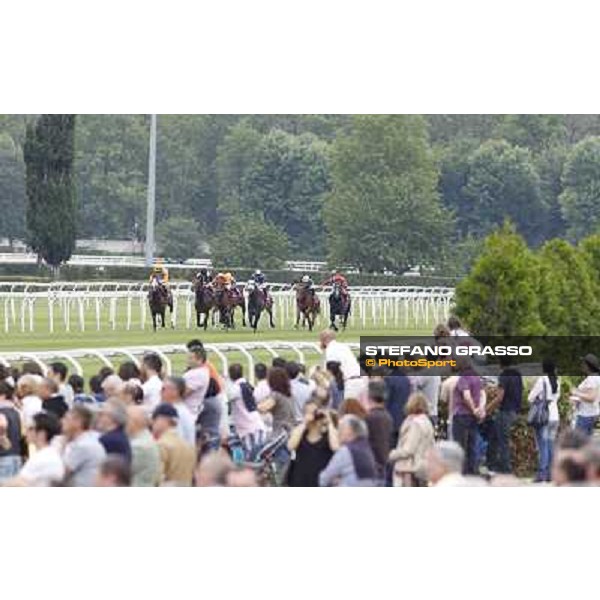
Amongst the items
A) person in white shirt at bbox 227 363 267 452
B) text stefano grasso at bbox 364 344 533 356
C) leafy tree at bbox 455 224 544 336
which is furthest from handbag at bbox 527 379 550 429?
leafy tree at bbox 455 224 544 336

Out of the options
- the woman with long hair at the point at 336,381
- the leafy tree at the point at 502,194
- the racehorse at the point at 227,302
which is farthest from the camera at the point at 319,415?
the leafy tree at the point at 502,194

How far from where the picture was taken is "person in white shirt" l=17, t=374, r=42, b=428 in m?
15.1

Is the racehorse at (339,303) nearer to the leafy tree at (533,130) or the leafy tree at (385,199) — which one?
the leafy tree at (385,199)

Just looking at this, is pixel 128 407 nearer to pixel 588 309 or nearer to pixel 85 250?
pixel 588 309

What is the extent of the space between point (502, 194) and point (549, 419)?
3350 cm

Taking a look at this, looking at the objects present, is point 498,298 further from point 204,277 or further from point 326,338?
point 204,277

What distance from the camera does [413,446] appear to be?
14.3m

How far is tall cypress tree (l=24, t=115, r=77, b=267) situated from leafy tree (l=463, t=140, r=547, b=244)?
1037cm

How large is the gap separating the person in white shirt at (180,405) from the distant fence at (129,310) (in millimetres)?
17516

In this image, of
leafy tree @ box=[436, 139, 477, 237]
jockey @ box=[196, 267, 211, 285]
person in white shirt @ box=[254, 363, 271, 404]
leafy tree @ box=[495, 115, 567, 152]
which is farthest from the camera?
leafy tree @ box=[495, 115, 567, 152]

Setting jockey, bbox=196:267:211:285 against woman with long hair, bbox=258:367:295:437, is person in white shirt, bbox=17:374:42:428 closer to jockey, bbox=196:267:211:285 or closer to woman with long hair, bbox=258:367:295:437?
woman with long hair, bbox=258:367:295:437

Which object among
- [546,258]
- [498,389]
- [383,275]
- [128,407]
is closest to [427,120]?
[383,275]

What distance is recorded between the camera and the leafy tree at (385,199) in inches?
1822

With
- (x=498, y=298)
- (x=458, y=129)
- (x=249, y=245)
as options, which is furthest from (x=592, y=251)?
(x=458, y=129)
